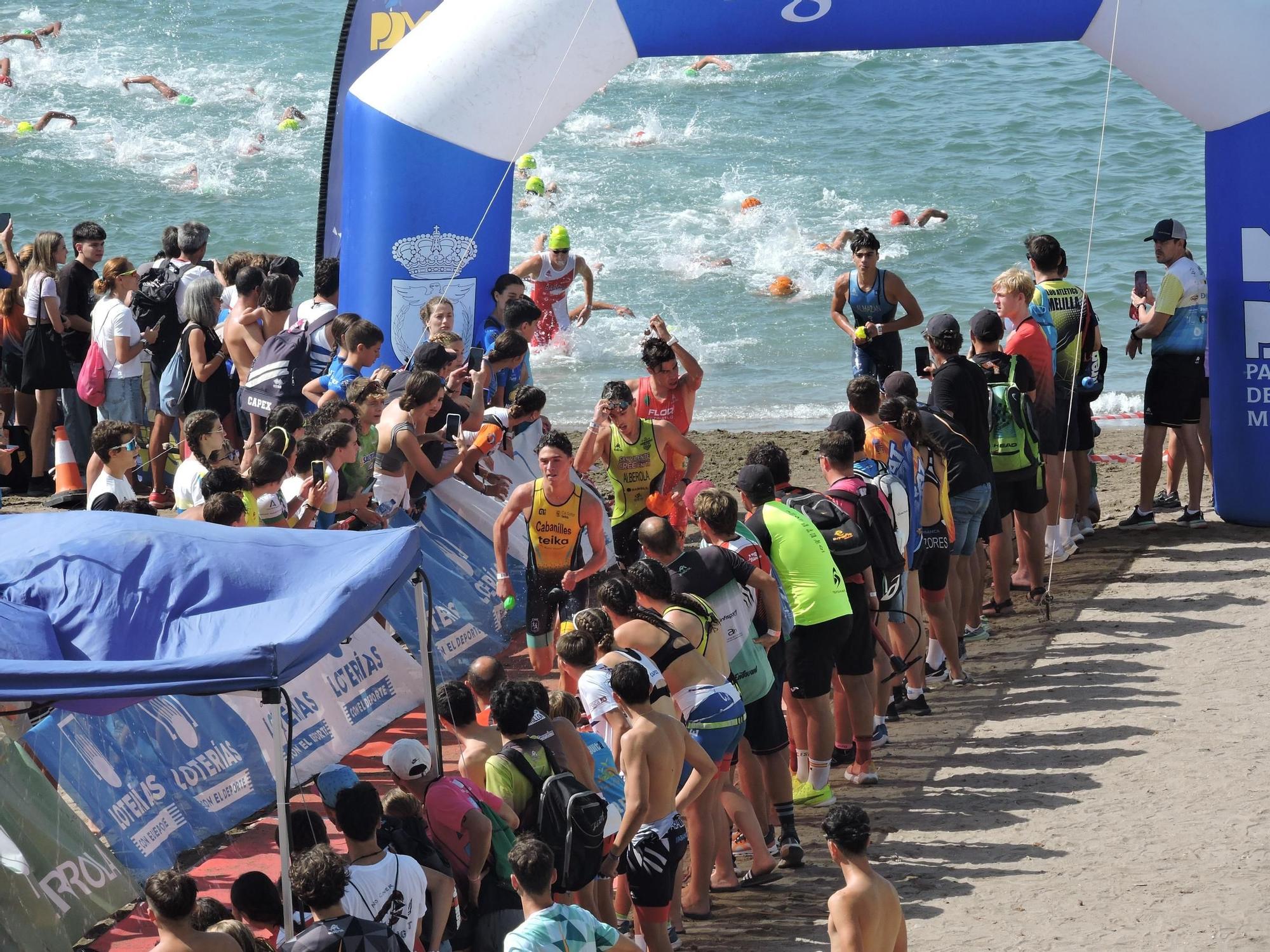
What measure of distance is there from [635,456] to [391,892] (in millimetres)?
3966

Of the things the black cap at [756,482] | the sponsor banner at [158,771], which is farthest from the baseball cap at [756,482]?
the sponsor banner at [158,771]

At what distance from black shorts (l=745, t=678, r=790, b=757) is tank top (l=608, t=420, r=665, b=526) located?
2076mm

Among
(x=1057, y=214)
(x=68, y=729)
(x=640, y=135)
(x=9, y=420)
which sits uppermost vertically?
(x=640, y=135)

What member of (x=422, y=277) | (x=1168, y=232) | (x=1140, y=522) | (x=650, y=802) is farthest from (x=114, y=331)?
(x=1140, y=522)

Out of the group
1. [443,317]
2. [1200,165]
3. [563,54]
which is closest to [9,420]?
[443,317]

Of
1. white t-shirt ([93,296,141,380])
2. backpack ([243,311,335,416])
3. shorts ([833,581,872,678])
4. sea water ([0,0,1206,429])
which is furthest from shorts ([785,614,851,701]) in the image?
sea water ([0,0,1206,429])

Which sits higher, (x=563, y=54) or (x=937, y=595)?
(x=563, y=54)

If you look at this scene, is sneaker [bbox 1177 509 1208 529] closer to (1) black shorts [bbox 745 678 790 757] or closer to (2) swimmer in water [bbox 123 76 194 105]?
(1) black shorts [bbox 745 678 790 757]

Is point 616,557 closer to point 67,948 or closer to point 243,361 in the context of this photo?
point 243,361

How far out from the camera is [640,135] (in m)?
25.8

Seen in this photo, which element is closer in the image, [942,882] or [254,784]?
[942,882]

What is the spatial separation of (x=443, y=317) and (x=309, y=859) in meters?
5.03

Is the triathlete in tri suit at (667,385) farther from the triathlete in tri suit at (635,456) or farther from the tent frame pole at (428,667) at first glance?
the tent frame pole at (428,667)

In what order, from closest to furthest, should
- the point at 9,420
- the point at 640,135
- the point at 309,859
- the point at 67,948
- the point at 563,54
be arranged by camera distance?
the point at 309,859 < the point at 67,948 < the point at 563,54 < the point at 9,420 < the point at 640,135
